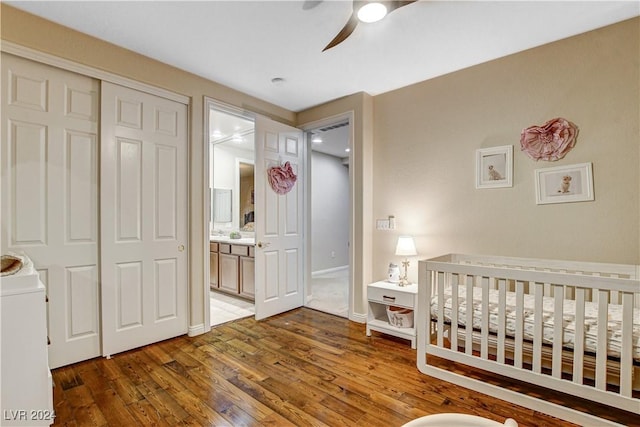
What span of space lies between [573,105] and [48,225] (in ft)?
13.1

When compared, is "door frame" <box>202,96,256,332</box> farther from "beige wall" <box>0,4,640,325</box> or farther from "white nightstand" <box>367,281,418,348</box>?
"white nightstand" <box>367,281,418,348</box>

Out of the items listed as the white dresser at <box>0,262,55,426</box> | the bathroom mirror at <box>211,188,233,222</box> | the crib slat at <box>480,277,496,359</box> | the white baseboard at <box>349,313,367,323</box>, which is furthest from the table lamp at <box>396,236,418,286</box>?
the bathroom mirror at <box>211,188,233,222</box>

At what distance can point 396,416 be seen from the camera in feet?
5.86

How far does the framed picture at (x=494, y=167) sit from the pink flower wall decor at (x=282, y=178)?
2.01 meters

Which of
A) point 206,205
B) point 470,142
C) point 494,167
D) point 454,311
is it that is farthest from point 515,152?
point 206,205

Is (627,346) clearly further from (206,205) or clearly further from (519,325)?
(206,205)

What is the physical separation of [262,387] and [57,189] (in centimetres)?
204

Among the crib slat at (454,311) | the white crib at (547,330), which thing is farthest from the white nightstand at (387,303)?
the crib slat at (454,311)

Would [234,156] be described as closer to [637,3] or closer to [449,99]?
[449,99]

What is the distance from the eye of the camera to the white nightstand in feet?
9.02

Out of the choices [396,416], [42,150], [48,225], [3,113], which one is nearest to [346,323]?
[396,416]

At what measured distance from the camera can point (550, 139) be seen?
7.96 feet

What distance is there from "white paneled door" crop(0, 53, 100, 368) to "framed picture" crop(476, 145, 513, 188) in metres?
3.22

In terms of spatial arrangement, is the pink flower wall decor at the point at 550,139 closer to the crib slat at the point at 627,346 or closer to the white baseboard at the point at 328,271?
the crib slat at the point at 627,346
